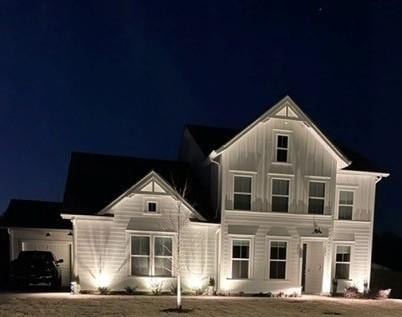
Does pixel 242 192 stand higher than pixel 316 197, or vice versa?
pixel 316 197

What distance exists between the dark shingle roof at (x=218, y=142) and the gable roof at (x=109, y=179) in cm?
192

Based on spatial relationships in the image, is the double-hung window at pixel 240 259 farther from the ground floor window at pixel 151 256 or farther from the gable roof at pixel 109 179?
the ground floor window at pixel 151 256

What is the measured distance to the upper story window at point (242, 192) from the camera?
1836cm

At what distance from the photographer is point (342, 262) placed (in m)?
19.7

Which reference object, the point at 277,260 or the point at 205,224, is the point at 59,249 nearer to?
the point at 205,224

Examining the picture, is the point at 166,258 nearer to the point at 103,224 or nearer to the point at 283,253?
the point at 103,224

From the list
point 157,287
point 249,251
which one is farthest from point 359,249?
point 157,287

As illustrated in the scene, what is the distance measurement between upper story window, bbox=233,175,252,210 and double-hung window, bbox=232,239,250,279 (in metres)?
1.63

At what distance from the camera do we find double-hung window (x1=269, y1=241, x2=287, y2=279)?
1845 centimetres

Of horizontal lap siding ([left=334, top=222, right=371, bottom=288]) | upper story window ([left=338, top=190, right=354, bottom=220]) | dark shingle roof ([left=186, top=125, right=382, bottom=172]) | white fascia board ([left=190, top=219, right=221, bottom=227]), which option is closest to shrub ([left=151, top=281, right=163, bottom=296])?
white fascia board ([left=190, top=219, right=221, bottom=227])

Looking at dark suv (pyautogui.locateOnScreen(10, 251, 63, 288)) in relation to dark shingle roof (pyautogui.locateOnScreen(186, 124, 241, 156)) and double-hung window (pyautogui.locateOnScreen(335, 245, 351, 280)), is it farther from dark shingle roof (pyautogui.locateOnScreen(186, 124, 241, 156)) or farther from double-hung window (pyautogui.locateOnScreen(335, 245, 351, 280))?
double-hung window (pyautogui.locateOnScreen(335, 245, 351, 280))

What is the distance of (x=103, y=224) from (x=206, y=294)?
5.60 m

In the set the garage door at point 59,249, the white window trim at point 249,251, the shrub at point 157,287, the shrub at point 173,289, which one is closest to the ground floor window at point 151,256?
the shrub at point 157,287

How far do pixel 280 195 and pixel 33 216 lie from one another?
13677 mm
